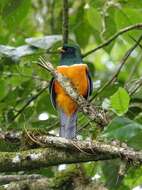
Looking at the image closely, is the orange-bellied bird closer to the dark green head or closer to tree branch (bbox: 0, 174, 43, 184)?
the dark green head

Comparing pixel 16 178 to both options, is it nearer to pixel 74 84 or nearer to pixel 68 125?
pixel 68 125

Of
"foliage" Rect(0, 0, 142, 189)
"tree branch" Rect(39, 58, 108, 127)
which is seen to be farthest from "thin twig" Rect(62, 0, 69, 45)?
"tree branch" Rect(39, 58, 108, 127)

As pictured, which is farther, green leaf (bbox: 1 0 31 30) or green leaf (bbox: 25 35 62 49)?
green leaf (bbox: 1 0 31 30)

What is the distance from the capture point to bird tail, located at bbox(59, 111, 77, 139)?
5.03m

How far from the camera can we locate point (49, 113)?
6.07m

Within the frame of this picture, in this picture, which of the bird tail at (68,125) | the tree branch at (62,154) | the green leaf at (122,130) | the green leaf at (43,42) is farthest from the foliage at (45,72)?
the green leaf at (122,130)

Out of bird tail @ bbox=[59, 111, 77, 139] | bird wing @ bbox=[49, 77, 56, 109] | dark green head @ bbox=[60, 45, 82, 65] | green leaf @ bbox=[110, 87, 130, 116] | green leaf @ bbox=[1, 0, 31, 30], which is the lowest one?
green leaf @ bbox=[110, 87, 130, 116]

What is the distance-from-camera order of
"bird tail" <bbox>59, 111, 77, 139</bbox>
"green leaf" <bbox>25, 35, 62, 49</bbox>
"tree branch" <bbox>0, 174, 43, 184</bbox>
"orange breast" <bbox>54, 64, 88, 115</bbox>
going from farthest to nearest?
"green leaf" <bbox>25, 35, 62, 49</bbox> < "orange breast" <bbox>54, 64, 88, 115</bbox> < "bird tail" <bbox>59, 111, 77, 139</bbox> < "tree branch" <bbox>0, 174, 43, 184</bbox>

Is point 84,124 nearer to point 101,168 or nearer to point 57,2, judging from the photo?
point 101,168

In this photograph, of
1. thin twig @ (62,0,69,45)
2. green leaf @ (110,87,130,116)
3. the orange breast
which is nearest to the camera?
green leaf @ (110,87,130,116)

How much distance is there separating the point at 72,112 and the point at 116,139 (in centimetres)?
139

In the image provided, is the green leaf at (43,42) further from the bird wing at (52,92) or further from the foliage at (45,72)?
the bird wing at (52,92)

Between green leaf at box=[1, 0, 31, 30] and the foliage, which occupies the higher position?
green leaf at box=[1, 0, 31, 30]

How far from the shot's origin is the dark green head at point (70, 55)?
581cm
